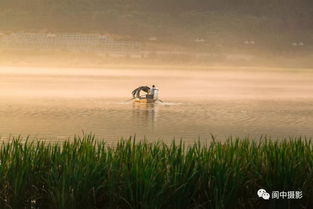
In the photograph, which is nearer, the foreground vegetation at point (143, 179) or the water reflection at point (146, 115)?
the foreground vegetation at point (143, 179)

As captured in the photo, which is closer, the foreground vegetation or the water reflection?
the foreground vegetation

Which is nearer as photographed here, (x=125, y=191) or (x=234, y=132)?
(x=125, y=191)

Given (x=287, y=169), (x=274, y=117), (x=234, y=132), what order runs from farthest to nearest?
(x=274, y=117) < (x=234, y=132) < (x=287, y=169)

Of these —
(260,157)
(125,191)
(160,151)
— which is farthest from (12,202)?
(260,157)

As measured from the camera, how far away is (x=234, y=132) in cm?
3594

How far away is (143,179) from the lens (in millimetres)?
11773

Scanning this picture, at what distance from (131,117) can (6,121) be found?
5.78 m

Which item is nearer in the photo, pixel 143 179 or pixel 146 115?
pixel 143 179

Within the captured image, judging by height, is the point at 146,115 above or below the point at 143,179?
above

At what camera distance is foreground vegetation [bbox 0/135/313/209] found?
1180 centimetres

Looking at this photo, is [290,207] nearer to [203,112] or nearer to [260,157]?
[260,157]

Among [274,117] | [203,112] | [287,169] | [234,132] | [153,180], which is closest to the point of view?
[153,180]

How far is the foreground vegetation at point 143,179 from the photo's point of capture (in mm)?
11805

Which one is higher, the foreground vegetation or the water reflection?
the water reflection
